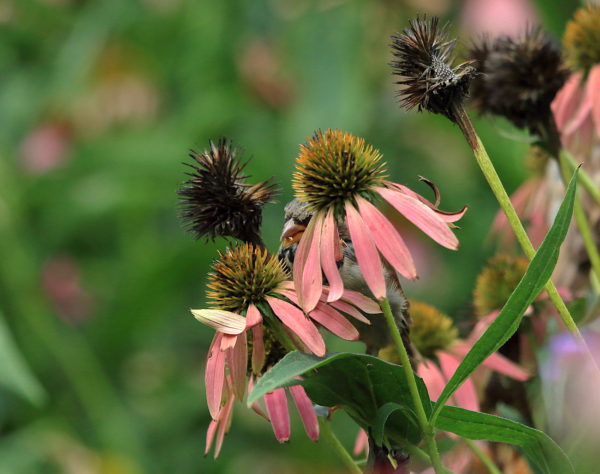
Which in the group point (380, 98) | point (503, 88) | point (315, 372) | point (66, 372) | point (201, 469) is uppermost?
point (380, 98)

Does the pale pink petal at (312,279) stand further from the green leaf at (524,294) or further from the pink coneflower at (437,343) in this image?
the pink coneflower at (437,343)

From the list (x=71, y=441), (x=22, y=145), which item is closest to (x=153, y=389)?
(x=71, y=441)

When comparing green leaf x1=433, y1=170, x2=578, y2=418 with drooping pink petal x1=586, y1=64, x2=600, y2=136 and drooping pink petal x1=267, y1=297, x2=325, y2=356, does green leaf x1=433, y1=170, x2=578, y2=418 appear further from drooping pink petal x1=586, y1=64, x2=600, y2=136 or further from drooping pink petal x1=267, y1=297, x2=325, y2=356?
drooping pink petal x1=586, y1=64, x2=600, y2=136

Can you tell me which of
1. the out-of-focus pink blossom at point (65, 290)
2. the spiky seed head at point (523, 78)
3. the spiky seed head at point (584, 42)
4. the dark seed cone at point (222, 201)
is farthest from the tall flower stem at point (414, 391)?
the out-of-focus pink blossom at point (65, 290)

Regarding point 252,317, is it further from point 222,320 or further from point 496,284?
point 496,284

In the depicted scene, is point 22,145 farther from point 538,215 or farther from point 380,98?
point 538,215

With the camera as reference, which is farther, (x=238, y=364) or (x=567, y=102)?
(x=567, y=102)

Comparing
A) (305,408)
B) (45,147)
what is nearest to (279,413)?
(305,408)
